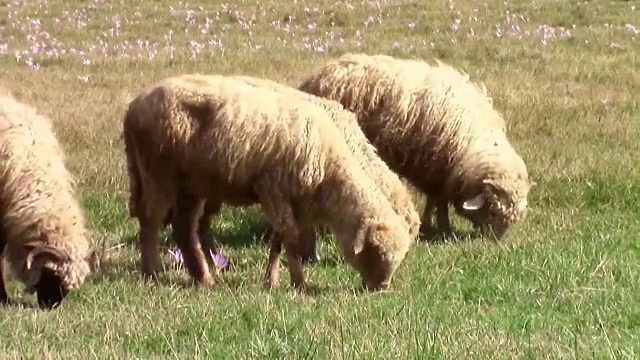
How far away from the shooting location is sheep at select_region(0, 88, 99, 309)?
24.7 ft

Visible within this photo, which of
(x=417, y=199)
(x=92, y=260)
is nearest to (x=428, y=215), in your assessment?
(x=417, y=199)

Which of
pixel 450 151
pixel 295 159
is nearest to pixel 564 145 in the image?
pixel 450 151

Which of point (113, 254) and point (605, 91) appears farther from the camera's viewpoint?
point (605, 91)

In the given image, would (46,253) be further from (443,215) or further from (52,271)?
(443,215)

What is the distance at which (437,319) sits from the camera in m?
6.58

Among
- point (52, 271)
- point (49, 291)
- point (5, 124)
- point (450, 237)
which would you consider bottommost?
point (450, 237)

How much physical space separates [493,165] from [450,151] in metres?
0.42

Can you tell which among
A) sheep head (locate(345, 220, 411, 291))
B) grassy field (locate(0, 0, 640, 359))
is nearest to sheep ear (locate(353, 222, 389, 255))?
sheep head (locate(345, 220, 411, 291))

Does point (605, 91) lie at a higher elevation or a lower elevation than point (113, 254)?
lower

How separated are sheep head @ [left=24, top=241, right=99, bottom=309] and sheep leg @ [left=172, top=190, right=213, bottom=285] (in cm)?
121

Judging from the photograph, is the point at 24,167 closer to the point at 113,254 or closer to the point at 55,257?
the point at 55,257

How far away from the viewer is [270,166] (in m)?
8.15

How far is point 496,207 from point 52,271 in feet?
12.9

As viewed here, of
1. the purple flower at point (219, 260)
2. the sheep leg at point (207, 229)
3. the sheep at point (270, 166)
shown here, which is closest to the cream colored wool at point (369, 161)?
the sheep at point (270, 166)
